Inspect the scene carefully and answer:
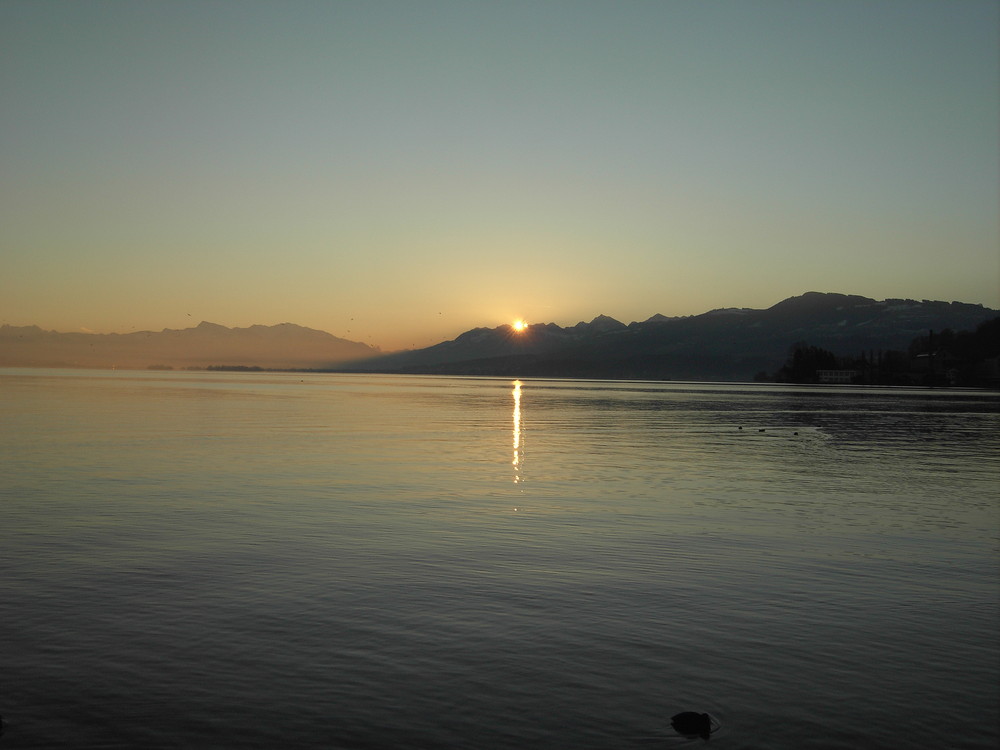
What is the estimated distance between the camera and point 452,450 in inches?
2012

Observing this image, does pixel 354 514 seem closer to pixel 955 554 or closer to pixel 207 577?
pixel 207 577

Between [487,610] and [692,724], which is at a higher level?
[692,724]

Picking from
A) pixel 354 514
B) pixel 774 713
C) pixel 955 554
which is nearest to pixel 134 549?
pixel 354 514

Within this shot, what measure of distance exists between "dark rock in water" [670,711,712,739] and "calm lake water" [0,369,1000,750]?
158 millimetres

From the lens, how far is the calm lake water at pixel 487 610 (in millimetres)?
10906

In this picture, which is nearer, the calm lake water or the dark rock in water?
the dark rock in water

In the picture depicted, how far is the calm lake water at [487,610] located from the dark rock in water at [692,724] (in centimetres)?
16

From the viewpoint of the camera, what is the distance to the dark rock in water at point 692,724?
414 inches

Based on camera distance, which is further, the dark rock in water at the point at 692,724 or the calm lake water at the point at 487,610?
the calm lake water at the point at 487,610

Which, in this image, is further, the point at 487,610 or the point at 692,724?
the point at 487,610

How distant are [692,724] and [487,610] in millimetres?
5981

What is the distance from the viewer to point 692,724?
1053 centimetres

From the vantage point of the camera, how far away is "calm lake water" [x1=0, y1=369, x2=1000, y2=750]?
10906 mm

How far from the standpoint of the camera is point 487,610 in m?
15.9
